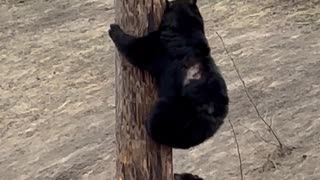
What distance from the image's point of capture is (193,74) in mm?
4441

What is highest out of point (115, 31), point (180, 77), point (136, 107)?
point (115, 31)

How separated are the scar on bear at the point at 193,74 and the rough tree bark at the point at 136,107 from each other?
0.77 feet

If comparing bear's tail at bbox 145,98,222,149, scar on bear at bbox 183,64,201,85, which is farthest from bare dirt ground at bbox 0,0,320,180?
scar on bear at bbox 183,64,201,85

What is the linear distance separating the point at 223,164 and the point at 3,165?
6.51ft

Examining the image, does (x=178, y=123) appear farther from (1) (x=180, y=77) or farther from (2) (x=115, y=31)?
(2) (x=115, y=31)

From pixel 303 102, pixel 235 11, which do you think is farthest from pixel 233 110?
pixel 235 11

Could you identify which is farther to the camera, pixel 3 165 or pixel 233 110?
pixel 233 110

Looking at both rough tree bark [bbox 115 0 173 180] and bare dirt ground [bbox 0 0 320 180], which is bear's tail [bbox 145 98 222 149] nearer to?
rough tree bark [bbox 115 0 173 180]

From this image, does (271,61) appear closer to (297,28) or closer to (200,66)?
(297,28)

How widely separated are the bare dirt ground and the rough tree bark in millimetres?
2763

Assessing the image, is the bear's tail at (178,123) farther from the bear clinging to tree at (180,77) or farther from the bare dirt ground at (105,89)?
→ the bare dirt ground at (105,89)

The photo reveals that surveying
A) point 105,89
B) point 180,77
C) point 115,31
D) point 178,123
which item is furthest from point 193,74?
point 105,89

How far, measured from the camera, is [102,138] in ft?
26.6

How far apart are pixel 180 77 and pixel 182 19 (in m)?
0.31
